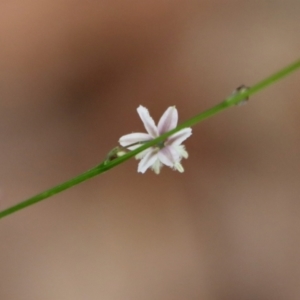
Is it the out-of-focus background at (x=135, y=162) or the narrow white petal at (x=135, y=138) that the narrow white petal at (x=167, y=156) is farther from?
the out-of-focus background at (x=135, y=162)

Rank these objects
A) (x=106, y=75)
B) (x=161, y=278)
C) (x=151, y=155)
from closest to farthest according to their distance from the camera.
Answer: (x=151, y=155) → (x=161, y=278) → (x=106, y=75)

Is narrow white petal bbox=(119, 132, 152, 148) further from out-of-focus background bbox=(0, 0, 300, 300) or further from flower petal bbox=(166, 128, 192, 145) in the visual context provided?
out-of-focus background bbox=(0, 0, 300, 300)

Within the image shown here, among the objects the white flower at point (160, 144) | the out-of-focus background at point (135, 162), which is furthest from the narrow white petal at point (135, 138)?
the out-of-focus background at point (135, 162)

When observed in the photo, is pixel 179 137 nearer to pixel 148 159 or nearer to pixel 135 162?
pixel 148 159

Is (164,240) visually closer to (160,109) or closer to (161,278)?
(161,278)

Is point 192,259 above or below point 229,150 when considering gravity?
below

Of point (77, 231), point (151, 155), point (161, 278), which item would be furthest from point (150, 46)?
point (151, 155)

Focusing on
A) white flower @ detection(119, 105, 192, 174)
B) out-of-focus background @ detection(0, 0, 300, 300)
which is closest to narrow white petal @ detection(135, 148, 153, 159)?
white flower @ detection(119, 105, 192, 174)
